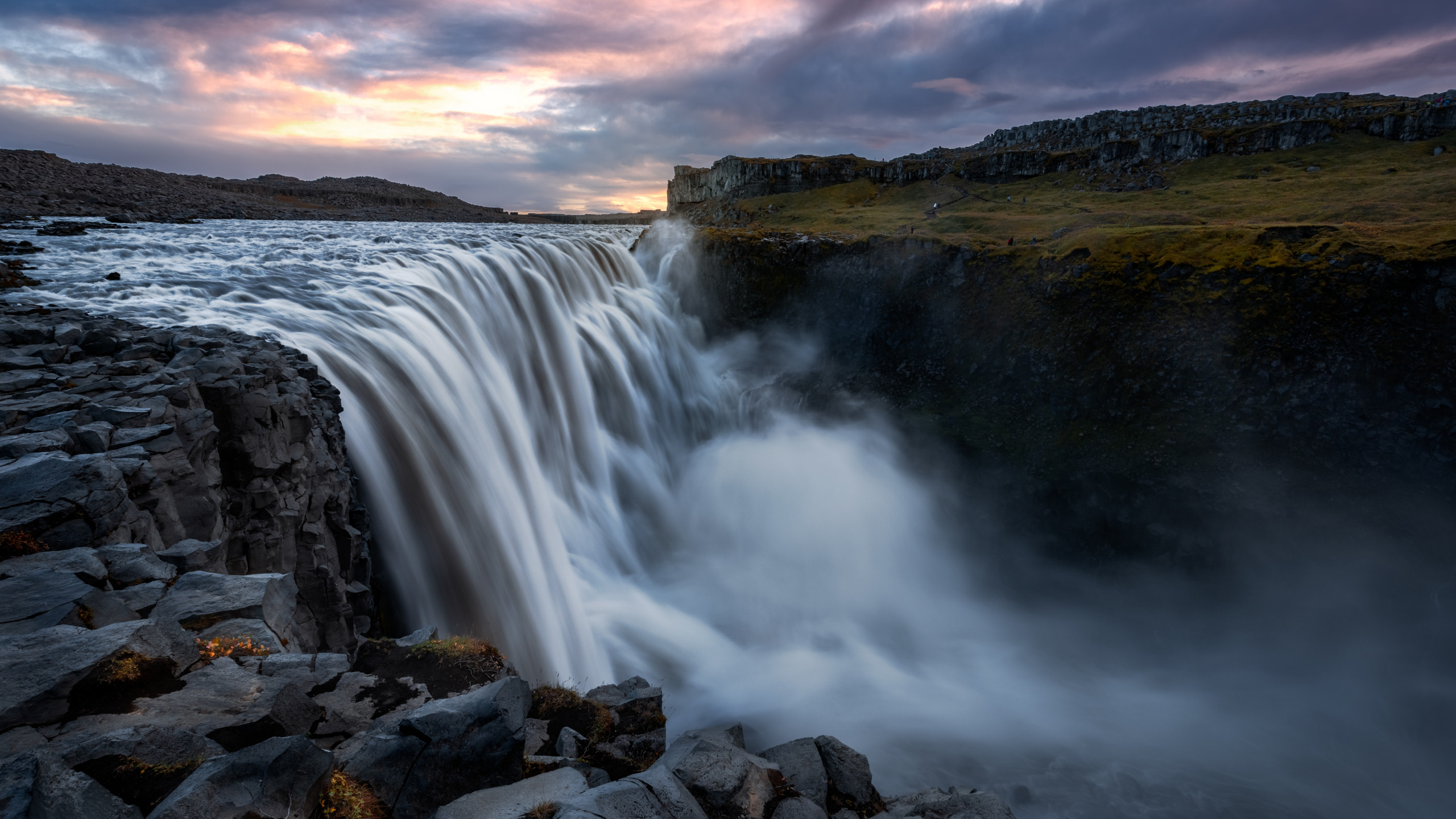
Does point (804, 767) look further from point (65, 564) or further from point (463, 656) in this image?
point (65, 564)

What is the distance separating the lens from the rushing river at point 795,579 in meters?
12.5

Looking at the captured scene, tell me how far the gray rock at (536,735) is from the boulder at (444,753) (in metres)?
1.12

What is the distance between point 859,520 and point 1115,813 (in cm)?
1193

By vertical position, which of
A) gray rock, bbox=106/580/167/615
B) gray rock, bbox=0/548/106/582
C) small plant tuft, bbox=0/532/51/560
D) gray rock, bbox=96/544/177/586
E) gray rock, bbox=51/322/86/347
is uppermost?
gray rock, bbox=51/322/86/347

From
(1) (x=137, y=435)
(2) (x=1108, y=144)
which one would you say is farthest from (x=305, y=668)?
(2) (x=1108, y=144)

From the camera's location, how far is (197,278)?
51.9 ft

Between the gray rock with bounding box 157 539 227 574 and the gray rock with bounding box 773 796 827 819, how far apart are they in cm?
616

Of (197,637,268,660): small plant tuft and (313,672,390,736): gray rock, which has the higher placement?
(197,637,268,660): small plant tuft

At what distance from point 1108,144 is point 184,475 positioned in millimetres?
70487

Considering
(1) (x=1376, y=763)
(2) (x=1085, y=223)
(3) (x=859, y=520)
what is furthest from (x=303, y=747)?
(2) (x=1085, y=223)

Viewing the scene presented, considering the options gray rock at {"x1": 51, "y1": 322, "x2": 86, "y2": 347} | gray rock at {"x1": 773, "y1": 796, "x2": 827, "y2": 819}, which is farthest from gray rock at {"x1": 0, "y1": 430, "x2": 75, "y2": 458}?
gray rock at {"x1": 773, "y1": 796, "x2": 827, "y2": 819}

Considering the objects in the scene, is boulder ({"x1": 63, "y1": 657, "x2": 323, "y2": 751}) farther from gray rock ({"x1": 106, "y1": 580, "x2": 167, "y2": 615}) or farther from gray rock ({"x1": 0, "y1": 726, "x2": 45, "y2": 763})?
gray rock ({"x1": 106, "y1": 580, "x2": 167, "y2": 615})

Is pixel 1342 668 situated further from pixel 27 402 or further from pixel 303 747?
pixel 27 402

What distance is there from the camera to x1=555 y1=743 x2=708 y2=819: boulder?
190 inches
